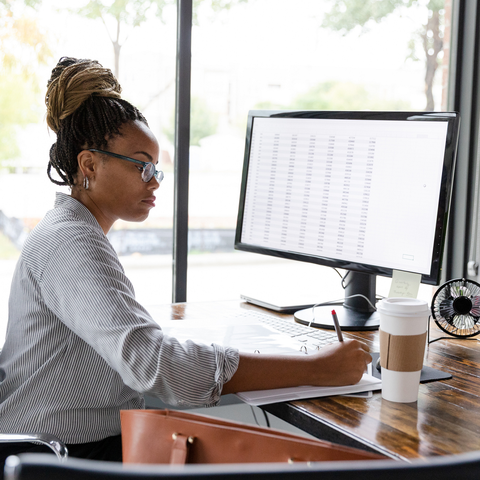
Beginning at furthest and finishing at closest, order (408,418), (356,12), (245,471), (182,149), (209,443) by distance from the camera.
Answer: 1. (356,12)
2. (182,149)
3. (408,418)
4. (209,443)
5. (245,471)

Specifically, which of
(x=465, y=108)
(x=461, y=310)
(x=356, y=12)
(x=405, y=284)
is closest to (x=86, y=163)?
(x=405, y=284)

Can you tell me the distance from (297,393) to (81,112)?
718mm

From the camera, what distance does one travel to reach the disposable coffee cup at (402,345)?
93 cm

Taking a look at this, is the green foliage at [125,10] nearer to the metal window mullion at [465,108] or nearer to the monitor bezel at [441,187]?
the monitor bezel at [441,187]

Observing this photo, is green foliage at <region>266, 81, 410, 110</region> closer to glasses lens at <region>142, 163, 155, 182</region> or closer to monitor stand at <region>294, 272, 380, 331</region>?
monitor stand at <region>294, 272, 380, 331</region>

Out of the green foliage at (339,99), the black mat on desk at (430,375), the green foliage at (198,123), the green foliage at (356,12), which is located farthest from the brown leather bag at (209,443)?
the green foliage at (356,12)

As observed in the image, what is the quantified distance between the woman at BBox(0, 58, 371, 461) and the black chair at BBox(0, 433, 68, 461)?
0.23 feet

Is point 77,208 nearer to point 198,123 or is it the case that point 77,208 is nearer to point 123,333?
point 123,333

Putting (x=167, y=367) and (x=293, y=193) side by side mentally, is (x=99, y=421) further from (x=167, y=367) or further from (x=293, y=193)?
(x=293, y=193)

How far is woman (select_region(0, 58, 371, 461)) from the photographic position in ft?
3.12

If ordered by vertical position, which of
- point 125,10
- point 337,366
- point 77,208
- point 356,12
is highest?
point 356,12

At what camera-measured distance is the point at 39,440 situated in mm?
962

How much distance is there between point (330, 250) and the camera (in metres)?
1.51

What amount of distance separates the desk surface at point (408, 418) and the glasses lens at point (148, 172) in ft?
1.83
